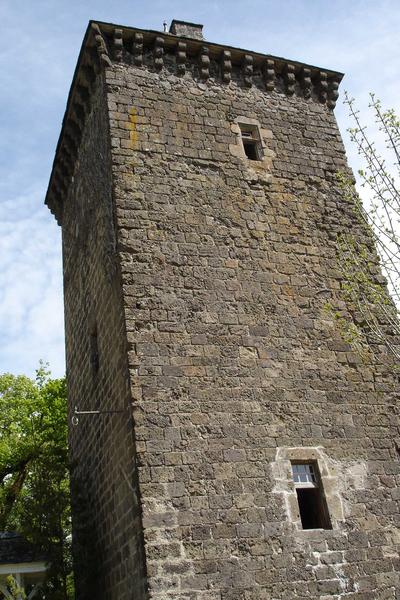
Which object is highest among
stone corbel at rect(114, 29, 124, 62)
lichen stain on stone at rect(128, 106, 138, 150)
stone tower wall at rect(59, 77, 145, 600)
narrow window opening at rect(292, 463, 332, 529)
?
stone corbel at rect(114, 29, 124, 62)

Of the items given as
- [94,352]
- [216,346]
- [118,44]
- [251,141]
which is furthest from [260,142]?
[94,352]

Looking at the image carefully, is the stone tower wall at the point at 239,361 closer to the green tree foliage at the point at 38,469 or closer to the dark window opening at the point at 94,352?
the dark window opening at the point at 94,352

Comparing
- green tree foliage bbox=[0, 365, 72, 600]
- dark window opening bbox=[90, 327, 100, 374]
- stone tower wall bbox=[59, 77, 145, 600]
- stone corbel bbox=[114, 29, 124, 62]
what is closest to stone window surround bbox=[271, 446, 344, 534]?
stone tower wall bbox=[59, 77, 145, 600]

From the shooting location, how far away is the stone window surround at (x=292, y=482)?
7148 mm

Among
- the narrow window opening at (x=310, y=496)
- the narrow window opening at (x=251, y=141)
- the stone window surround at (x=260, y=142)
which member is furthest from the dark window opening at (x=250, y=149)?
the narrow window opening at (x=310, y=496)

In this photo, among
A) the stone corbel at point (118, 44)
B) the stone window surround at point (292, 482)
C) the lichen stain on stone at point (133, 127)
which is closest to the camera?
the stone window surround at point (292, 482)

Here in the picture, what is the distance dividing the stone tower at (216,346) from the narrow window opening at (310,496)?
0.03 metres

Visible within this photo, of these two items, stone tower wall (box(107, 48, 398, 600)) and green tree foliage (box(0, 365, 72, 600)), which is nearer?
stone tower wall (box(107, 48, 398, 600))

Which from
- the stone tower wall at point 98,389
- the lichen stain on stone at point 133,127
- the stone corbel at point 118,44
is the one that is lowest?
the stone tower wall at point 98,389

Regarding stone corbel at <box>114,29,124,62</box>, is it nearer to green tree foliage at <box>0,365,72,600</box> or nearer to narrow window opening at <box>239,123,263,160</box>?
narrow window opening at <box>239,123,263,160</box>

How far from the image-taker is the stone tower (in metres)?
6.80

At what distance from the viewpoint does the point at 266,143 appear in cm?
977

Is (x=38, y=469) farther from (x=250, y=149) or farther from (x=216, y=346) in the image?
(x=250, y=149)

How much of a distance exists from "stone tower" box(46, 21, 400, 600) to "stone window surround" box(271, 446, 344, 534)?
0.9 inches
